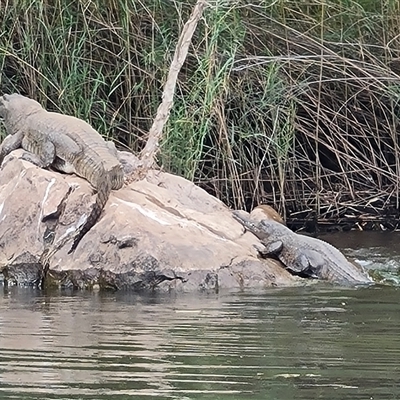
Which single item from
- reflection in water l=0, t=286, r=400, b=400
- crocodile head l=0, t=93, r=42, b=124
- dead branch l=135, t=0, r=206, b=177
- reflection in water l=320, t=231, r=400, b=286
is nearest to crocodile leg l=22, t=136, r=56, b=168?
crocodile head l=0, t=93, r=42, b=124

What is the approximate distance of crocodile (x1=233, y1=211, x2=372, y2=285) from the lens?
828cm

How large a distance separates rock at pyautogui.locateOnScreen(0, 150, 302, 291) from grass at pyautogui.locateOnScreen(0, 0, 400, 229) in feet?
6.01

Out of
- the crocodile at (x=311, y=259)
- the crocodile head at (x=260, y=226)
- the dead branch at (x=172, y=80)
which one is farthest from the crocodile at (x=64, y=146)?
the crocodile at (x=311, y=259)

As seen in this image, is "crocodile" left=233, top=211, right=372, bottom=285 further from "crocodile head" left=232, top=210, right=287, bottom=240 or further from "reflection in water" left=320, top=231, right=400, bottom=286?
"reflection in water" left=320, top=231, right=400, bottom=286

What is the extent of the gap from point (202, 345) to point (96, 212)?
9.50 ft

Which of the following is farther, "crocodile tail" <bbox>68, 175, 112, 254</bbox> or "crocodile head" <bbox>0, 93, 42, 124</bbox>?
"crocodile head" <bbox>0, 93, 42, 124</bbox>

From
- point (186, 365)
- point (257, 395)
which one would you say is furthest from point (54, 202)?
point (257, 395)

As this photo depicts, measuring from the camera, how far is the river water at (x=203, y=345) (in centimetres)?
428

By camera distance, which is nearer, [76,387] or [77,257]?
[76,387]

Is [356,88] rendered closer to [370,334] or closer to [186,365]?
[370,334]

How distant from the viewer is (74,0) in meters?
10.5

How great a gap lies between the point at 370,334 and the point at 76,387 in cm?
206

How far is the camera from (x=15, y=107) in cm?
947

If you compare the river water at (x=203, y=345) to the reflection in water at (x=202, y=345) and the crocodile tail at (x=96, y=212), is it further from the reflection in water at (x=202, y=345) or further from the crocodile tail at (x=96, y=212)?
the crocodile tail at (x=96, y=212)
